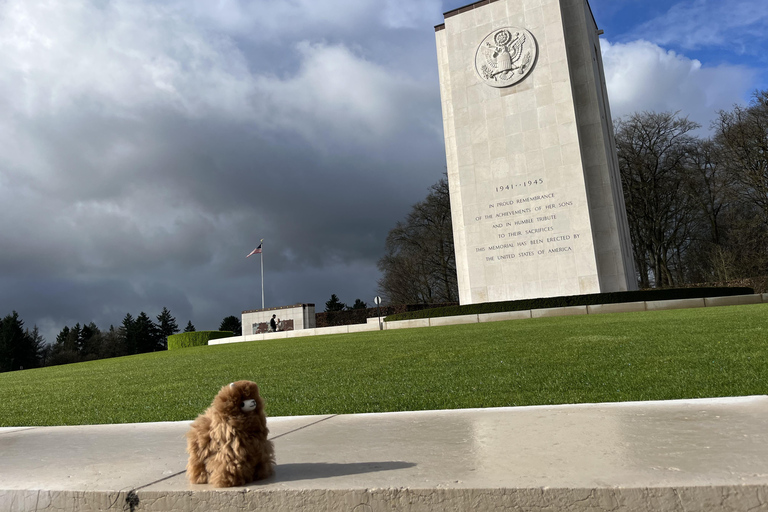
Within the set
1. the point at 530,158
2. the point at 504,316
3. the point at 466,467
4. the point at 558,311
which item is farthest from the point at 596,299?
the point at 466,467

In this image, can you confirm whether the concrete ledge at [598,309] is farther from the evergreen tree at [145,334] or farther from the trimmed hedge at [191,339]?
the evergreen tree at [145,334]

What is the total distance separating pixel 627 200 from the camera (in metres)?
43.8

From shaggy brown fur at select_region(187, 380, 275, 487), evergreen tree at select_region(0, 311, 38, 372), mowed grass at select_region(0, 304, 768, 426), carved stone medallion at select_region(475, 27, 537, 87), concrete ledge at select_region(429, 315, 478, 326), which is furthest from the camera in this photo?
evergreen tree at select_region(0, 311, 38, 372)

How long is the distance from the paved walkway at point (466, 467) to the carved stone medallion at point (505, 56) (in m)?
28.0

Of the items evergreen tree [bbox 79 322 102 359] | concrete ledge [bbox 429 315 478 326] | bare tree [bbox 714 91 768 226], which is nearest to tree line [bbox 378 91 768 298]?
bare tree [bbox 714 91 768 226]

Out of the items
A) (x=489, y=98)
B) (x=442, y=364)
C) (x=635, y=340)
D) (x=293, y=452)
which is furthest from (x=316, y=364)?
(x=489, y=98)

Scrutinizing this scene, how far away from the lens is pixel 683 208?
42188 millimetres

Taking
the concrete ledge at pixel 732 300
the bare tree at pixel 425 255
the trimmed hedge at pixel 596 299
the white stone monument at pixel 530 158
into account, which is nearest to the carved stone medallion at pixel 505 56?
the white stone monument at pixel 530 158

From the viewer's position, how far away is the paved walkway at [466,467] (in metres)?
2.03

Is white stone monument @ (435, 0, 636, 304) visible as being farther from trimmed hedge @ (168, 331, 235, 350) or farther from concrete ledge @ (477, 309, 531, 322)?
trimmed hedge @ (168, 331, 235, 350)

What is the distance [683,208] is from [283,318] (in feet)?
119

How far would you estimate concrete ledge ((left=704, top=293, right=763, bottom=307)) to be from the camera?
76.3 ft

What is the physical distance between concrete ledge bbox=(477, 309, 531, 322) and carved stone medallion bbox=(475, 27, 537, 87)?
Result: 1340 centimetres

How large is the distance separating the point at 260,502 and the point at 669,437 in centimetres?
212
